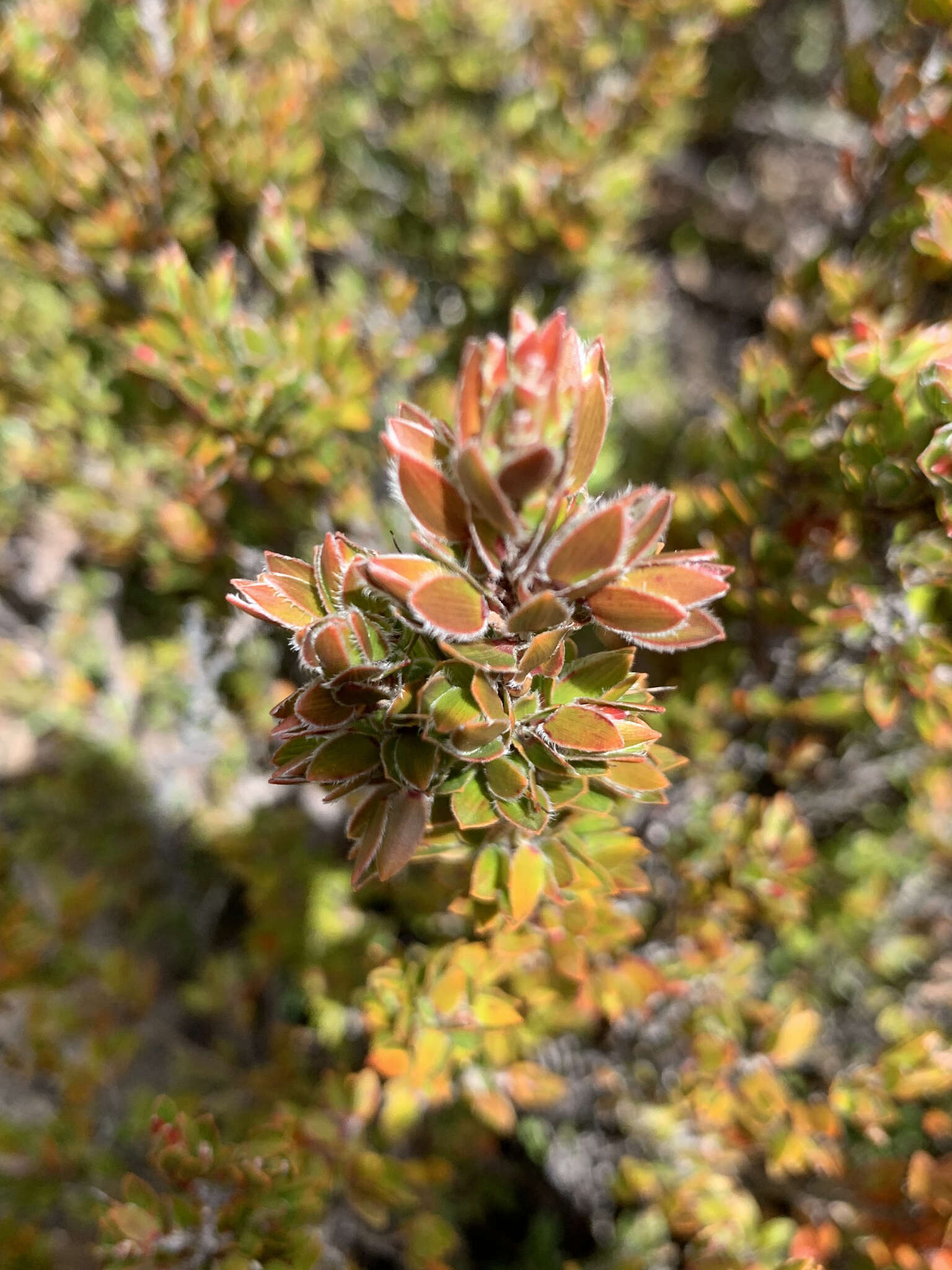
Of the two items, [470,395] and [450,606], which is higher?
[470,395]

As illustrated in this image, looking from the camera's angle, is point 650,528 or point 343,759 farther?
point 343,759

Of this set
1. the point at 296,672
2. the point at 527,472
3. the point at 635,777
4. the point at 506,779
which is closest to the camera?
the point at 527,472

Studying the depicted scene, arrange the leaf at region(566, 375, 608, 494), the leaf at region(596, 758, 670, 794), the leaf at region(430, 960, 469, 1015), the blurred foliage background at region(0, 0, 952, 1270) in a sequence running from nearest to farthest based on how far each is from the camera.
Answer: the leaf at region(566, 375, 608, 494) → the leaf at region(596, 758, 670, 794) → the leaf at region(430, 960, 469, 1015) → the blurred foliage background at region(0, 0, 952, 1270)

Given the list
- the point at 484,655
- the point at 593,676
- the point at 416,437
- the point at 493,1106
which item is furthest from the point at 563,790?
the point at 493,1106

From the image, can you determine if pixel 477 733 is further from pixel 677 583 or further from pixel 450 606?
pixel 677 583

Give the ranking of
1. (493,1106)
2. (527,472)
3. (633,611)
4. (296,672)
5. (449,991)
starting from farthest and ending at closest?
1. (296,672)
2. (493,1106)
3. (449,991)
4. (633,611)
5. (527,472)

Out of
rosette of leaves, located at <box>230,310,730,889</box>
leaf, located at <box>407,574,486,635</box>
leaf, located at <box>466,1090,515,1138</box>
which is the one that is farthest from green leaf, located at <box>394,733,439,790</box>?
leaf, located at <box>466,1090,515,1138</box>

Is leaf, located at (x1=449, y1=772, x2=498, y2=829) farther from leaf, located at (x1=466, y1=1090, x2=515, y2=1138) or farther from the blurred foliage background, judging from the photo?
leaf, located at (x1=466, y1=1090, x2=515, y2=1138)
